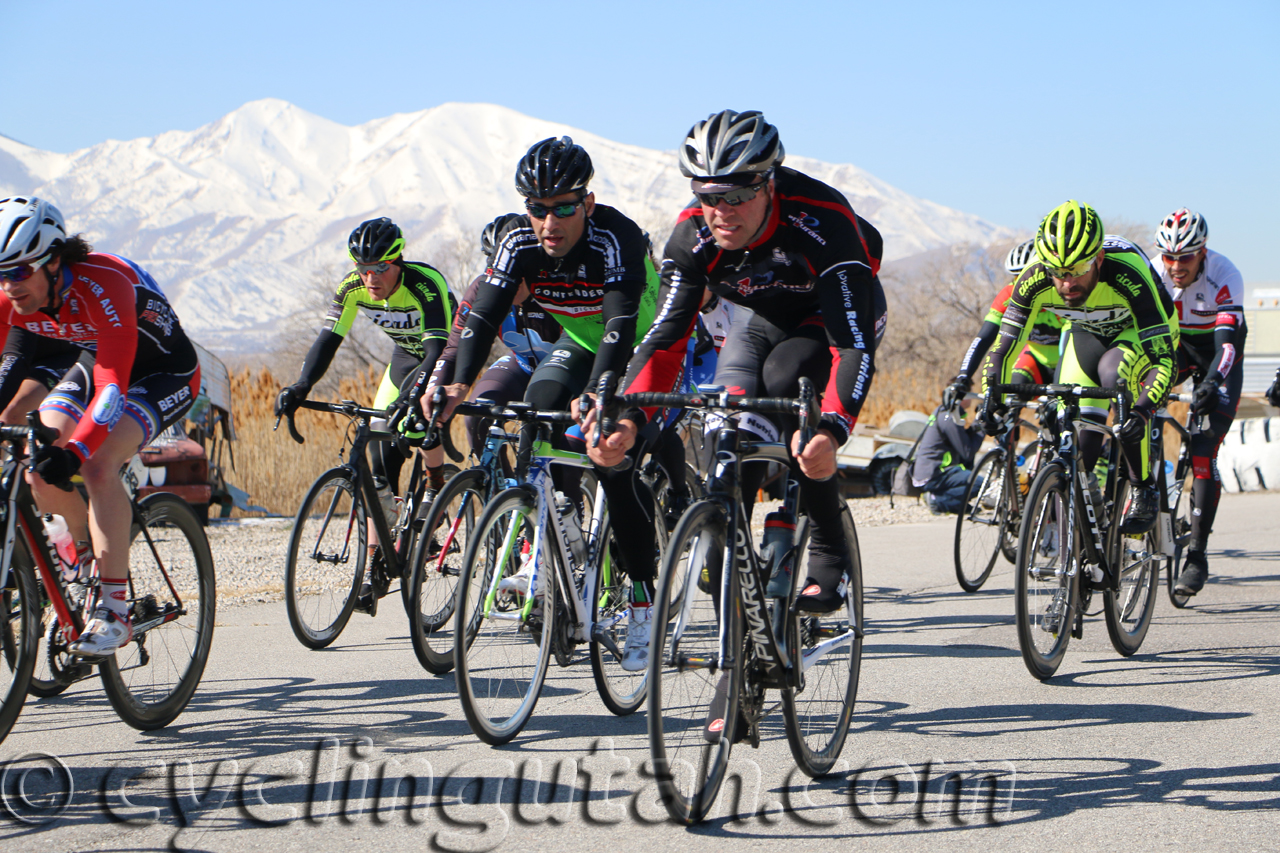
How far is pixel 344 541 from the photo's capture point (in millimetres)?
6340

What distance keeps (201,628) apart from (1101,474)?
447cm

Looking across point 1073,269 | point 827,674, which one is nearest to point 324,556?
point 827,674

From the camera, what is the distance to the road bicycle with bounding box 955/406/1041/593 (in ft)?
27.9

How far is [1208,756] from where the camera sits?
4.41m

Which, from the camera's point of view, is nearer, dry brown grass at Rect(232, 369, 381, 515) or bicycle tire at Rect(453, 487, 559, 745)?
bicycle tire at Rect(453, 487, 559, 745)

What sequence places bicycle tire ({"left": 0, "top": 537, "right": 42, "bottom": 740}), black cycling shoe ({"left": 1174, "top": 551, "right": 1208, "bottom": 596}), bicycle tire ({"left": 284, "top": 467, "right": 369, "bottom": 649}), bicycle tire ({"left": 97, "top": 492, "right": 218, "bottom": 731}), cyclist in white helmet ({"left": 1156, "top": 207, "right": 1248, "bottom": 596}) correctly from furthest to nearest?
1. cyclist in white helmet ({"left": 1156, "top": 207, "right": 1248, "bottom": 596})
2. black cycling shoe ({"left": 1174, "top": 551, "right": 1208, "bottom": 596})
3. bicycle tire ({"left": 284, "top": 467, "right": 369, "bottom": 649})
4. bicycle tire ({"left": 97, "top": 492, "right": 218, "bottom": 731})
5. bicycle tire ({"left": 0, "top": 537, "right": 42, "bottom": 740})

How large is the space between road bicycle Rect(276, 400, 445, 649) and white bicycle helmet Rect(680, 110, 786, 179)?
2.66m

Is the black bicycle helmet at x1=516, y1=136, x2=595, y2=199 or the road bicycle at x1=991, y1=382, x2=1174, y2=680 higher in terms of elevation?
the black bicycle helmet at x1=516, y1=136, x2=595, y2=199

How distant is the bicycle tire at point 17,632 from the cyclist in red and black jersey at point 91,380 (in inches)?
8.6

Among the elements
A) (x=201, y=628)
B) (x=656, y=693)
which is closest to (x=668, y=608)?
(x=656, y=693)

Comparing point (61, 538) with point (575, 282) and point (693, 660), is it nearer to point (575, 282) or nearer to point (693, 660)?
point (575, 282)

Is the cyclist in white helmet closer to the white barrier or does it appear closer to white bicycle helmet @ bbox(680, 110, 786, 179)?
white bicycle helmet @ bbox(680, 110, 786, 179)
